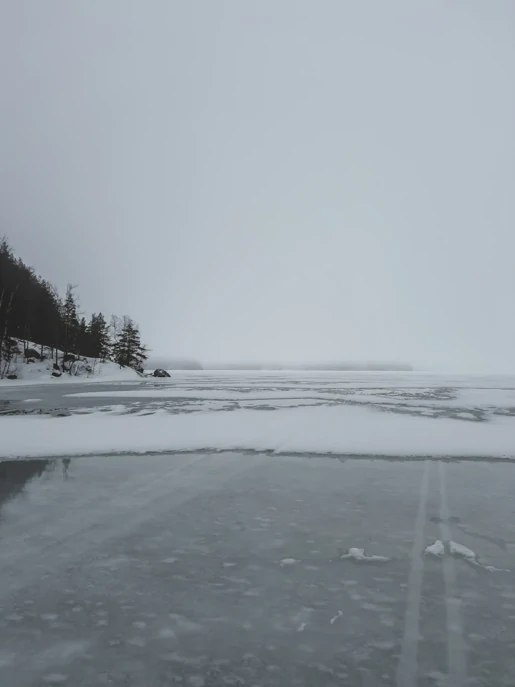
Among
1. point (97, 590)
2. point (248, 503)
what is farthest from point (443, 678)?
point (248, 503)

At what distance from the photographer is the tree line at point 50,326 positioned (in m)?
52.7

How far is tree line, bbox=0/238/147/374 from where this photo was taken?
5269cm

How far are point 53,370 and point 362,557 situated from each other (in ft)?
164

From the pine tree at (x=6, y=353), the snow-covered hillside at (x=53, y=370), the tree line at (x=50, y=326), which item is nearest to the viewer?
the pine tree at (x=6, y=353)

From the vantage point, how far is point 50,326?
60.7 m

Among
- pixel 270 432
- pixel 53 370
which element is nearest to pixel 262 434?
pixel 270 432

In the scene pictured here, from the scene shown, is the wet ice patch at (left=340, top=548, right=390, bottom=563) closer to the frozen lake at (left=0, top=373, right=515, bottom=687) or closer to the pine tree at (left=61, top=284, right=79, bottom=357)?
the frozen lake at (left=0, top=373, right=515, bottom=687)

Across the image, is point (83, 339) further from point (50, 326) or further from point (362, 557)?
point (362, 557)

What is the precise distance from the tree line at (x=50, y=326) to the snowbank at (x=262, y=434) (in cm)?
3609

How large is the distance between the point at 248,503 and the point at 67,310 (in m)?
64.7

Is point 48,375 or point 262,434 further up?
point 48,375

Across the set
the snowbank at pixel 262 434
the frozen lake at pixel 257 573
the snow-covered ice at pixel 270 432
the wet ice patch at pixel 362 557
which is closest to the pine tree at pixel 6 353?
the snow-covered ice at pixel 270 432

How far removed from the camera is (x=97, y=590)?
301cm

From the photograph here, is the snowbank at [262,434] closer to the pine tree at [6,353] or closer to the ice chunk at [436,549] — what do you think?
the ice chunk at [436,549]
